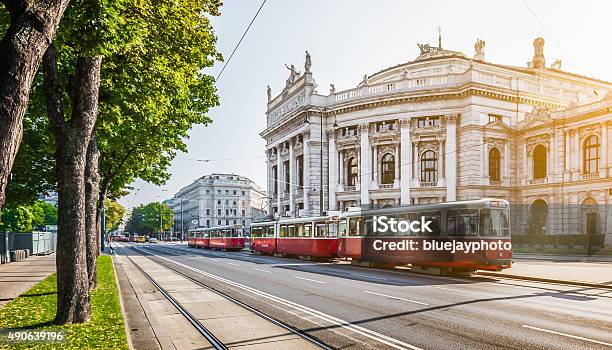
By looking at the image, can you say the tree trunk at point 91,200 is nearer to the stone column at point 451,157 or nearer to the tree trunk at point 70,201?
the tree trunk at point 70,201

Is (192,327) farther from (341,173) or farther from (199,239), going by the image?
(199,239)

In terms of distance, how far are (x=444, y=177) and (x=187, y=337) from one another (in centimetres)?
4259

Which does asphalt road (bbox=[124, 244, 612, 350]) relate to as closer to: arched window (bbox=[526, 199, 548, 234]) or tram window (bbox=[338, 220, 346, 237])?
tram window (bbox=[338, 220, 346, 237])

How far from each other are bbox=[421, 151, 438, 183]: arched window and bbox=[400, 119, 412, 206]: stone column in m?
1.61

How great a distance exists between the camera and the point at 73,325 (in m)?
9.70

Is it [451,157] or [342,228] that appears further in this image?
[451,157]

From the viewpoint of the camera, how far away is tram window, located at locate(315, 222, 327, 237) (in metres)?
31.7

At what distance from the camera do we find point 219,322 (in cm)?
1112

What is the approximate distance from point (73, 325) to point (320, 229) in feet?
76.0

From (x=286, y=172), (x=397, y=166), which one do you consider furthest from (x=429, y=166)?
(x=286, y=172)

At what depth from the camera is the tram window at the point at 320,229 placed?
3173 cm

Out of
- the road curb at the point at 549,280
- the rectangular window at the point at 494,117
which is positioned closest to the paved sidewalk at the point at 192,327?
the road curb at the point at 549,280

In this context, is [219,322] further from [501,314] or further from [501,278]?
[501,278]

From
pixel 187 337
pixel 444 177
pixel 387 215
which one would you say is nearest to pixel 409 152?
pixel 444 177
